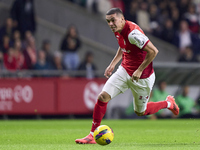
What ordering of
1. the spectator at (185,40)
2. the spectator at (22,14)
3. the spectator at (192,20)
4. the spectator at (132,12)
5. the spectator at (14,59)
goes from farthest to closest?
the spectator at (192,20) < the spectator at (185,40) < the spectator at (132,12) < the spectator at (22,14) < the spectator at (14,59)

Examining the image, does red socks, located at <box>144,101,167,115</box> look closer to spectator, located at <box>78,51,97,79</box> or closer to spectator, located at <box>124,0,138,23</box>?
spectator, located at <box>78,51,97,79</box>

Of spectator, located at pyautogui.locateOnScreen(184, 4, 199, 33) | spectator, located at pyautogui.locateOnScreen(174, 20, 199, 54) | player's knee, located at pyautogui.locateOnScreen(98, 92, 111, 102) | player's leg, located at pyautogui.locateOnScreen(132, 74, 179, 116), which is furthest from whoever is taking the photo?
spectator, located at pyautogui.locateOnScreen(184, 4, 199, 33)

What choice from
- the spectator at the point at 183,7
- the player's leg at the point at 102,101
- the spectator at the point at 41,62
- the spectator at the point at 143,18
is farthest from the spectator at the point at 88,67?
A: the player's leg at the point at 102,101

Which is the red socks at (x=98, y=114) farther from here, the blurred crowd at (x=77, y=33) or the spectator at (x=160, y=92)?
the spectator at (x=160, y=92)

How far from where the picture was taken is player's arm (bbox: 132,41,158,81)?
817 centimetres

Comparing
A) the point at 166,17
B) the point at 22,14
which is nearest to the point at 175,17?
the point at 166,17

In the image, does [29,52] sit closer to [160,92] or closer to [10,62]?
[10,62]

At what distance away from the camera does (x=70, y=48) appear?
17.1 meters

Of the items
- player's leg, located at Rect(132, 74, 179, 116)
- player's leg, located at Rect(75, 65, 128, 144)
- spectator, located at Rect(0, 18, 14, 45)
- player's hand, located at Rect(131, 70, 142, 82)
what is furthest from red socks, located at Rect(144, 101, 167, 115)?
spectator, located at Rect(0, 18, 14, 45)

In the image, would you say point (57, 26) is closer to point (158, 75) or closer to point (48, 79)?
point (48, 79)

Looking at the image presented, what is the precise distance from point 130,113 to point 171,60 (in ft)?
14.9

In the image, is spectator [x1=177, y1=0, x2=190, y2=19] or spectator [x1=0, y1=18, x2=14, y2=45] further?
spectator [x1=177, y1=0, x2=190, y2=19]

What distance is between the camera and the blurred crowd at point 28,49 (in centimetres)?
1628

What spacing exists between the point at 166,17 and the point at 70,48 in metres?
5.51
